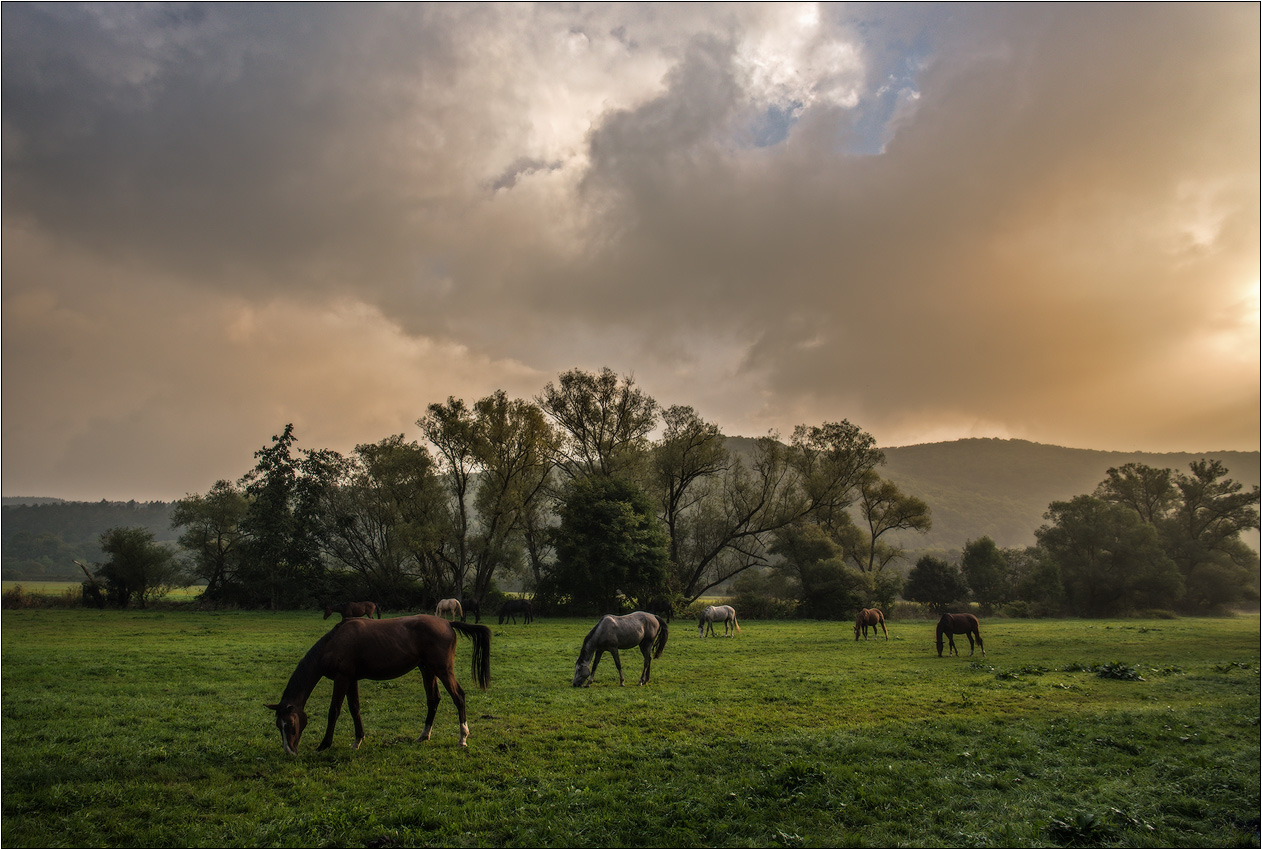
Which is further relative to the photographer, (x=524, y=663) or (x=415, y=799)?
(x=524, y=663)

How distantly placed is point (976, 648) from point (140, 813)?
28.7m

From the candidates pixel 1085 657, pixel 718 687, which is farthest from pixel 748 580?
pixel 718 687

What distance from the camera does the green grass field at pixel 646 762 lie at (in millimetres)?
6977

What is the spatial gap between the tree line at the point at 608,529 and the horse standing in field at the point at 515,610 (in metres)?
4.05

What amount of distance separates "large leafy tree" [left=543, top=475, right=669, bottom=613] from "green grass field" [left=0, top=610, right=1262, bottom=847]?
26282mm

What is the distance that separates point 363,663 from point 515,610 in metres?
33.4

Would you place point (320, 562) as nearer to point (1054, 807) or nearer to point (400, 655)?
point (400, 655)

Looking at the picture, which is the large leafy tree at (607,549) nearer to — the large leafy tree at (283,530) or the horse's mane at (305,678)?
the large leafy tree at (283,530)

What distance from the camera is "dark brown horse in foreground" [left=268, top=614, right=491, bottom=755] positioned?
9.08m

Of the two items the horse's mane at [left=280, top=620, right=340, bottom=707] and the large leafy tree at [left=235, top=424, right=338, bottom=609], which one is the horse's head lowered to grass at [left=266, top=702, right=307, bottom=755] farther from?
the large leafy tree at [left=235, top=424, right=338, bottom=609]

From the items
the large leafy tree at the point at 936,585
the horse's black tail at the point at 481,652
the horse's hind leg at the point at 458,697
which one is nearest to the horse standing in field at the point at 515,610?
the horse's black tail at the point at 481,652

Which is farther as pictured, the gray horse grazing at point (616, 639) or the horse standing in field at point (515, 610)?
the horse standing in field at point (515, 610)

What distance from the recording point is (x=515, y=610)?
41375mm

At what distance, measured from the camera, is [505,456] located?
4756cm
